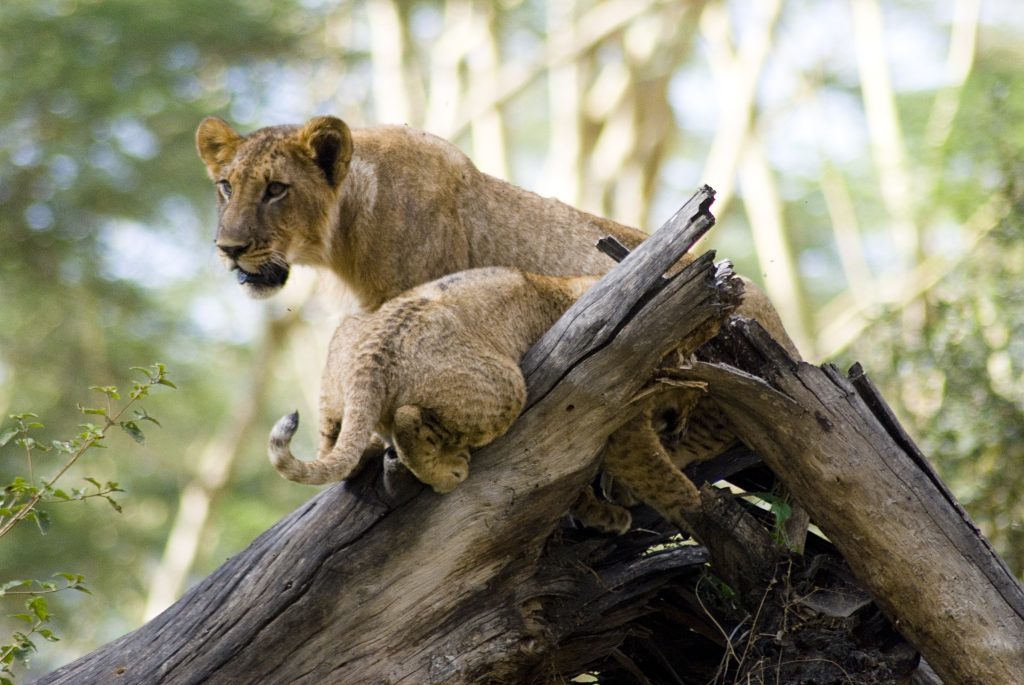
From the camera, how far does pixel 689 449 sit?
672 cm

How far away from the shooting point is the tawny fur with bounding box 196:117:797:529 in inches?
249

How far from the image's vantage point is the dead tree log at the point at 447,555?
535 centimetres

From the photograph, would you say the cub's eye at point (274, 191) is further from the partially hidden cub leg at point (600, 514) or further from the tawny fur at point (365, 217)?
the partially hidden cub leg at point (600, 514)

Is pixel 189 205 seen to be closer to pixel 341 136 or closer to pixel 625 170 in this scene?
pixel 625 170

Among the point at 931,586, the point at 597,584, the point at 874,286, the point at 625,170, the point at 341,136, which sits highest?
the point at 625,170

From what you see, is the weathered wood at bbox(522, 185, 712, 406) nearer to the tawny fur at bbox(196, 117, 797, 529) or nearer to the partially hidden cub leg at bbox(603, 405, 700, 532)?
the partially hidden cub leg at bbox(603, 405, 700, 532)

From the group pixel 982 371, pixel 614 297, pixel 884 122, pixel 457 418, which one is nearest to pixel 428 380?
pixel 457 418

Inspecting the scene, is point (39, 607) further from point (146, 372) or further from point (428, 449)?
point (428, 449)

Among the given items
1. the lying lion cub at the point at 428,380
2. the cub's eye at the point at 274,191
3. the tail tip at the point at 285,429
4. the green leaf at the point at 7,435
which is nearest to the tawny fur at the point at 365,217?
the cub's eye at the point at 274,191

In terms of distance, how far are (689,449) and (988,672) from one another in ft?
5.78

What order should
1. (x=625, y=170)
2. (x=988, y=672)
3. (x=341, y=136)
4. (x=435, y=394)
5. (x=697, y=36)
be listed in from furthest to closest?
1. (x=697, y=36)
2. (x=625, y=170)
3. (x=341, y=136)
4. (x=988, y=672)
5. (x=435, y=394)

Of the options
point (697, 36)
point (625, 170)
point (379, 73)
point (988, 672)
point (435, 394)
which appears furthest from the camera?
point (697, 36)

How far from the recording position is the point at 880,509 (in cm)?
598

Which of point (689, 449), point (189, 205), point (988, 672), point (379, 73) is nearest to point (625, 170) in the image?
point (379, 73)
